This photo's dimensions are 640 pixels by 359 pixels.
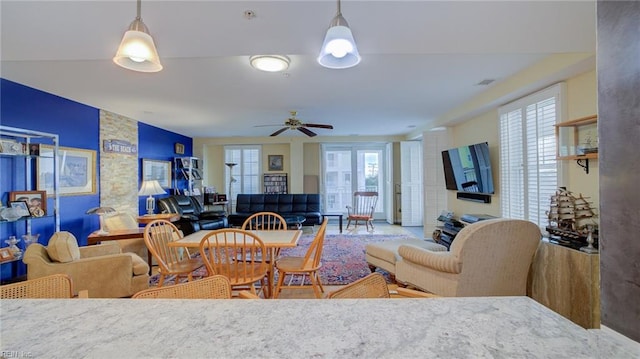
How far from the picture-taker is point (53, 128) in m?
3.79

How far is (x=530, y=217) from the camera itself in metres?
3.45

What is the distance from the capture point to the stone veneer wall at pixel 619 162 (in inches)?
26.8

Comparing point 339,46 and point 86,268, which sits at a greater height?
point 339,46

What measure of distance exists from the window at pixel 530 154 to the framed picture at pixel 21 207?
5690 millimetres

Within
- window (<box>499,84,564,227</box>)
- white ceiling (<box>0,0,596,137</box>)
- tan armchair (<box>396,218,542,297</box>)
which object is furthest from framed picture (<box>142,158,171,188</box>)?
window (<box>499,84,564,227</box>)

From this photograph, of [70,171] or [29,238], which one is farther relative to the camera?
[70,171]

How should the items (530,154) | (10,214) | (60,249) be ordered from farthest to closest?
(530,154) < (10,214) < (60,249)

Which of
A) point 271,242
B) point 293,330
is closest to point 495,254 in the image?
point 271,242

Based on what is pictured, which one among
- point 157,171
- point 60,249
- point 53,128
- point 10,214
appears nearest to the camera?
point 60,249

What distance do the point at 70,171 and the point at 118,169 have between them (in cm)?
92

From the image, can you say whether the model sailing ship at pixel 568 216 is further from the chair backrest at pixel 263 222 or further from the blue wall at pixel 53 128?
the blue wall at pixel 53 128

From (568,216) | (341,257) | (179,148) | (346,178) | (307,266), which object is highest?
(179,148)

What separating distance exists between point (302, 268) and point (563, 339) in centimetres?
219

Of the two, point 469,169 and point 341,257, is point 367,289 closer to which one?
point 341,257
